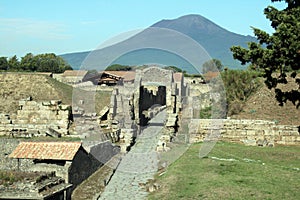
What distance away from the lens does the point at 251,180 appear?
14.0 m

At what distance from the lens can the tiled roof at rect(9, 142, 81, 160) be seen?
50.6 feet

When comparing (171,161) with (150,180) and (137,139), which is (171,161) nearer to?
(150,180)

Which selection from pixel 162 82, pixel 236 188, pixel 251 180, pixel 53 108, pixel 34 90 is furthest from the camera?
pixel 162 82

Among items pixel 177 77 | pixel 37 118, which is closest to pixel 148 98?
pixel 177 77

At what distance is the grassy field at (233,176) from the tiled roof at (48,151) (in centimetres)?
299

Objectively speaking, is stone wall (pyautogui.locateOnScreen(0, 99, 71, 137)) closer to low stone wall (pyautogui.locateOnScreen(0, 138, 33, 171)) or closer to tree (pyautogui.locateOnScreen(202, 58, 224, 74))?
low stone wall (pyautogui.locateOnScreen(0, 138, 33, 171))

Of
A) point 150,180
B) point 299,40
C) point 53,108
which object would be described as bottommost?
point 150,180

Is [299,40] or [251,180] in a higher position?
[299,40]

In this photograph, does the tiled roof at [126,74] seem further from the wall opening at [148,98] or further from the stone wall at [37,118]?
the stone wall at [37,118]

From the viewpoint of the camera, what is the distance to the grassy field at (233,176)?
12.8m

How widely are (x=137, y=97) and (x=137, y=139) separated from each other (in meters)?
6.93

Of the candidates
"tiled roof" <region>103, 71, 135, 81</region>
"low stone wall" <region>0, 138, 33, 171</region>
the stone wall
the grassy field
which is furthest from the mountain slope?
"low stone wall" <region>0, 138, 33, 171</region>

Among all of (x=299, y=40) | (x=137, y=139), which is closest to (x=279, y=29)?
(x=299, y=40)

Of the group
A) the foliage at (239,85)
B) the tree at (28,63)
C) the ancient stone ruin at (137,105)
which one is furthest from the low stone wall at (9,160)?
the tree at (28,63)
